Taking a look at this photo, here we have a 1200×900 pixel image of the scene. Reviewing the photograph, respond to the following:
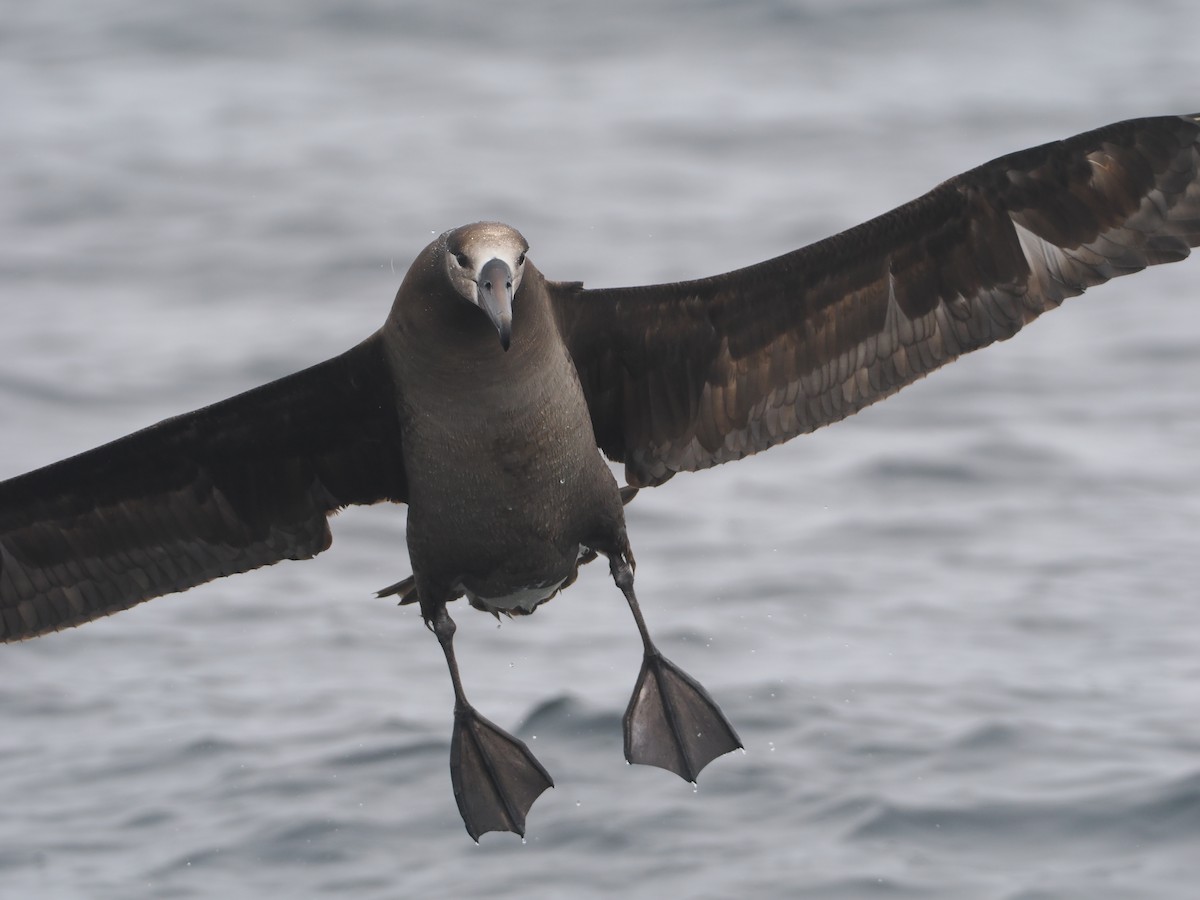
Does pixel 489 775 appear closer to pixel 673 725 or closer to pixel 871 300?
pixel 673 725

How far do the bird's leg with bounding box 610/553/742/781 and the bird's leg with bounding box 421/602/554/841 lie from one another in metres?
0.46

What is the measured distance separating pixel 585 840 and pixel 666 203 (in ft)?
33.1

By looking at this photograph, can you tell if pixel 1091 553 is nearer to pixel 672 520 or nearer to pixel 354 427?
pixel 672 520

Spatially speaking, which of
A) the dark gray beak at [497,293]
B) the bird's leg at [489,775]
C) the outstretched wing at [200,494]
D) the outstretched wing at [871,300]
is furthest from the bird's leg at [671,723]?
the dark gray beak at [497,293]

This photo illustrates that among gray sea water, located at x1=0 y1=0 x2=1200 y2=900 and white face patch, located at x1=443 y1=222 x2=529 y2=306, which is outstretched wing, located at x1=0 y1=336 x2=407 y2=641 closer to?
white face patch, located at x1=443 y1=222 x2=529 y2=306

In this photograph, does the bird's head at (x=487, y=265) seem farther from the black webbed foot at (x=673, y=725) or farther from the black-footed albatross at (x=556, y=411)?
the black webbed foot at (x=673, y=725)

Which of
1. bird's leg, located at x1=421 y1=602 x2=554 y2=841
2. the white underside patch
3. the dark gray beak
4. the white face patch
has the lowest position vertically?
bird's leg, located at x1=421 y1=602 x2=554 y2=841

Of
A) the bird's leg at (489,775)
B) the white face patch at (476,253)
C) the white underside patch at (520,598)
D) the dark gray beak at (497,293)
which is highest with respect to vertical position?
the white face patch at (476,253)

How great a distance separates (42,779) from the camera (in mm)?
13875

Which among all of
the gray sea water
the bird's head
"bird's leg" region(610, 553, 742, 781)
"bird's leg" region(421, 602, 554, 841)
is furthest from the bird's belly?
the gray sea water

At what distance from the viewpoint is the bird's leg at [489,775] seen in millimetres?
9672

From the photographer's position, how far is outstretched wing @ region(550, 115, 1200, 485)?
909 centimetres

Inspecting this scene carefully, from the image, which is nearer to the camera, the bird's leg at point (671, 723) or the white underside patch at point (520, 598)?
the white underside patch at point (520, 598)

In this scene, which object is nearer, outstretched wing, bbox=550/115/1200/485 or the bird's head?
the bird's head
